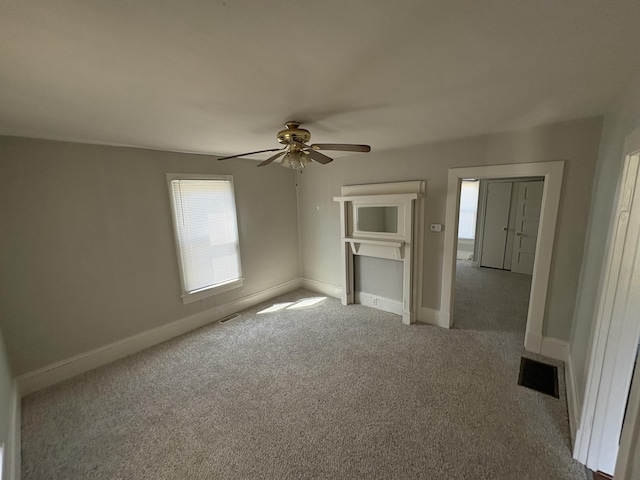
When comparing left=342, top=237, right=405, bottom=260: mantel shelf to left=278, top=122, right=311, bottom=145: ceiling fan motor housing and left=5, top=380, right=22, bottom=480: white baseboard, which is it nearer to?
left=278, top=122, right=311, bottom=145: ceiling fan motor housing

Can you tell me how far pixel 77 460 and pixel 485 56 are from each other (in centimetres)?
346

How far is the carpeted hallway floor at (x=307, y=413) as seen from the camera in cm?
163

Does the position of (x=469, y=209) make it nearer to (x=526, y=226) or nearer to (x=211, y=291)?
(x=526, y=226)

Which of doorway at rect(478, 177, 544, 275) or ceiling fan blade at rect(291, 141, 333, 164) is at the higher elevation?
ceiling fan blade at rect(291, 141, 333, 164)

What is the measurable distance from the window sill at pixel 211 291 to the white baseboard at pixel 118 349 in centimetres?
23

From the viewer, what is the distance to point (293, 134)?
196cm

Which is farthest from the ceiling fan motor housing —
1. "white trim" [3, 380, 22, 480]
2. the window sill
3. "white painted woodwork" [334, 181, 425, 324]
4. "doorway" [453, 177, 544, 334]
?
"doorway" [453, 177, 544, 334]

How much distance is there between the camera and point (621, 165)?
5.00 ft

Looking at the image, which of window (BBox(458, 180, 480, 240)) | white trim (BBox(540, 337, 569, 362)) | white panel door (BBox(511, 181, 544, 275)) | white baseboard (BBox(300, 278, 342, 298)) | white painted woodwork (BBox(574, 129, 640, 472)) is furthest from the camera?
window (BBox(458, 180, 480, 240))

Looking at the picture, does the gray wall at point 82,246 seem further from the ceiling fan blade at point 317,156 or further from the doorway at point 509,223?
the doorway at point 509,223

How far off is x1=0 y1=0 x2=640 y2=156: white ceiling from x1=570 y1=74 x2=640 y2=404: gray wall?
15 centimetres

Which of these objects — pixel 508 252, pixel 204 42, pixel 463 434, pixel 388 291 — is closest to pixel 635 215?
pixel 463 434

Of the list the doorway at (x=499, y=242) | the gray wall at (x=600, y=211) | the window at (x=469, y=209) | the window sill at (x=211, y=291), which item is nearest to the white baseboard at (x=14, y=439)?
the window sill at (x=211, y=291)

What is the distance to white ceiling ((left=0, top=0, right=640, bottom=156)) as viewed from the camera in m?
0.87
